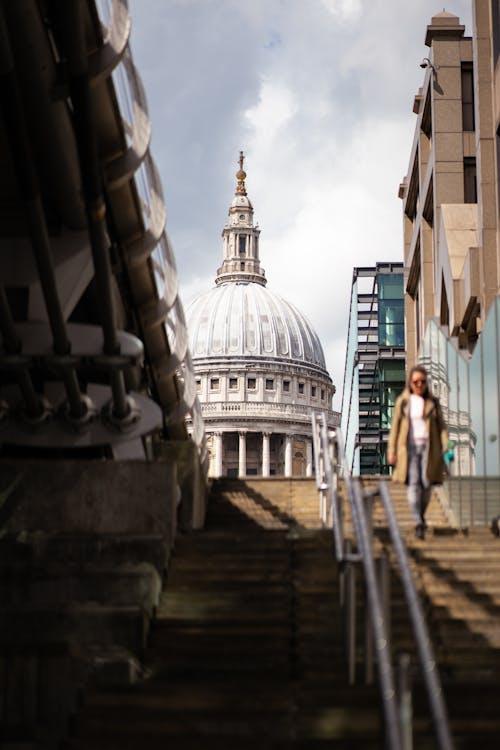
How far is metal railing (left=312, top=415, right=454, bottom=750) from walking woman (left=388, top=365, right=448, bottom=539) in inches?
32.2

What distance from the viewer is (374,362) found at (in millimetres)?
70750

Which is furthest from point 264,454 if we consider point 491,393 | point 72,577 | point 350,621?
point 350,621

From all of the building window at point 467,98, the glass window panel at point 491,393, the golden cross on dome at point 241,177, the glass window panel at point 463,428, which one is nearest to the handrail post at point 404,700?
the glass window panel at point 491,393

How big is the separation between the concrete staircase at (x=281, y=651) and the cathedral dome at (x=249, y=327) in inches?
5138

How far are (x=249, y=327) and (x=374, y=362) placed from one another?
7599 cm

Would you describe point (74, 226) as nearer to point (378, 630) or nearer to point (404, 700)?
point (378, 630)

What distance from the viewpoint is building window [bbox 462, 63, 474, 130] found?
30172 mm

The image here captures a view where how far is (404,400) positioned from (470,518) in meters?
3.73

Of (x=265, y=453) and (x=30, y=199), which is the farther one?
(x=265, y=453)

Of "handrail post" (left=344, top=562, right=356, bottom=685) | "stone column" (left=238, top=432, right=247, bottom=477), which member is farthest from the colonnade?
"handrail post" (left=344, top=562, right=356, bottom=685)

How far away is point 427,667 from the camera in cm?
608

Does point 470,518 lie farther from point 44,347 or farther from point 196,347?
point 196,347

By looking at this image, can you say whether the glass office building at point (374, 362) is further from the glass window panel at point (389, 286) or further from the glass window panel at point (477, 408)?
the glass window panel at point (477, 408)

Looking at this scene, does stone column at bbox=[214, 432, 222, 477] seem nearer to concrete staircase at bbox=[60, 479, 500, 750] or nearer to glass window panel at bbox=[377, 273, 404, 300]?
glass window panel at bbox=[377, 273, 404, 300]
